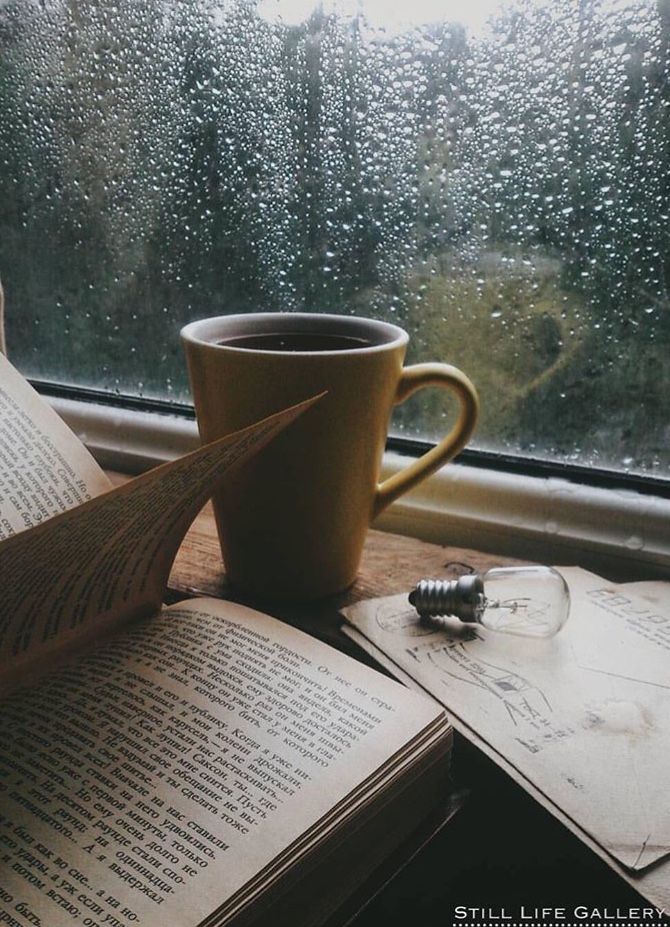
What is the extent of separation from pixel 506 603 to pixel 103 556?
0.24m

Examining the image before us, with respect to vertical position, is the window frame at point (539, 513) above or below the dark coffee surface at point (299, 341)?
below

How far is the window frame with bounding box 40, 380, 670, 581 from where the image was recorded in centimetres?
62

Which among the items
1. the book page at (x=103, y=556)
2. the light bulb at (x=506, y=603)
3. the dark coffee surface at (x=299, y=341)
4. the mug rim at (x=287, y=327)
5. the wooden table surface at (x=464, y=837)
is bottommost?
the wooden table surface at (x=464, y=837)

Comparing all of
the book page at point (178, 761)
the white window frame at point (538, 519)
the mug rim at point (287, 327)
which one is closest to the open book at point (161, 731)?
the book page at point (178, 761)

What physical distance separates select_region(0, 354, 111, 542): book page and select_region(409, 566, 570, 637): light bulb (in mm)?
200

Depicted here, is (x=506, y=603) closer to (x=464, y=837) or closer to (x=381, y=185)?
(x=464, y=837)

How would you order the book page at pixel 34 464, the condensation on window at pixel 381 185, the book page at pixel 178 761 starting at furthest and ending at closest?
the condensation on window at pixel 381 185
the book page at pixel 34 464
the book page at pixel 178 761

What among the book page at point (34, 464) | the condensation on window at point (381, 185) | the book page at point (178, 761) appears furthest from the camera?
the condensation on window at point (381, 185)

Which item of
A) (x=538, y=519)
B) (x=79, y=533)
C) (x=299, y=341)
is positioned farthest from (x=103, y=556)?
(x=538, y=519)

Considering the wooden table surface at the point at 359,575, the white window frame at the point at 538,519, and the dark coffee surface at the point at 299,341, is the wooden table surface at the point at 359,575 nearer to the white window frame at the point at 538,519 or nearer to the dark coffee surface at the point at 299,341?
the white window frame at the point at 538,519

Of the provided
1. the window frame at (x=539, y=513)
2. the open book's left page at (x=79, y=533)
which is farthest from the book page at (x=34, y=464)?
the window frame at (x=539, y=513)

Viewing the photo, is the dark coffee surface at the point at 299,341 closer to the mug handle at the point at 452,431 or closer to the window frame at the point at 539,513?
the mug handle at the point at 452,431

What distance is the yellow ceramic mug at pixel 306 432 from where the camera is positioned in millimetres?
493

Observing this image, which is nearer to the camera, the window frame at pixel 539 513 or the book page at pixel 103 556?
the book page at pixel 103 556
